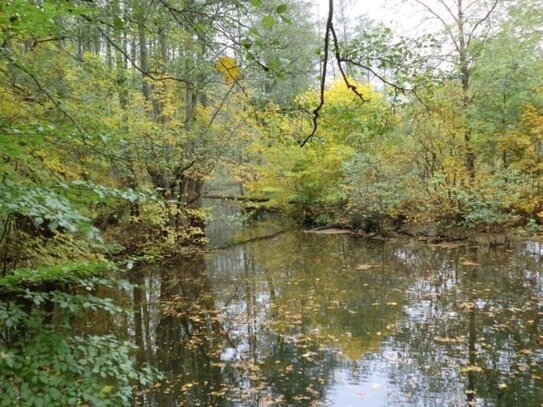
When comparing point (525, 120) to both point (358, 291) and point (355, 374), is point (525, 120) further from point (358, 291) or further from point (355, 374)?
point (355, 374)

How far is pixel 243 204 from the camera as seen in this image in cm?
1798

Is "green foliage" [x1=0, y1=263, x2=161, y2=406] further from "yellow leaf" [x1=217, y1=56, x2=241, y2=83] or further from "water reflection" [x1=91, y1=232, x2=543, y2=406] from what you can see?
"yellow leaf" [x1=217, y1=56, x2=241, y2=83]

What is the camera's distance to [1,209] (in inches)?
86.7

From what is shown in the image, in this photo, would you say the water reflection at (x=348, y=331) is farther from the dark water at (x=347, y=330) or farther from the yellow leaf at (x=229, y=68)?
the yellow leaf at (x=229, y=68)

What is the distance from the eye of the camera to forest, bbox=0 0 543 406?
2.54m

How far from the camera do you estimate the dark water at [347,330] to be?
197 inches

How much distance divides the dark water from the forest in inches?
1.9

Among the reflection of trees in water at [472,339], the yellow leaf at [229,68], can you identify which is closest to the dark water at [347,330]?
the reflection of trees in water at [472,339]

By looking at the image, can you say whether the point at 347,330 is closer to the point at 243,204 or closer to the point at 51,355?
the point at 51,355

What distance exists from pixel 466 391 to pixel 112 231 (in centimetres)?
990

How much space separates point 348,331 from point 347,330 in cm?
4

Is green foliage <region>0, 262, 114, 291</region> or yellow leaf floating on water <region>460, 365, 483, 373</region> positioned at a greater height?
green foliage <region>0, 262, 114, 291</region>

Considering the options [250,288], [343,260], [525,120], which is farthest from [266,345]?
[525,120]

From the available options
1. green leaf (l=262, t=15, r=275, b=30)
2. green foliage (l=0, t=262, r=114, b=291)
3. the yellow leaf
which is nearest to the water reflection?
green foliage (l=0, t=262, r=114, b=291)
